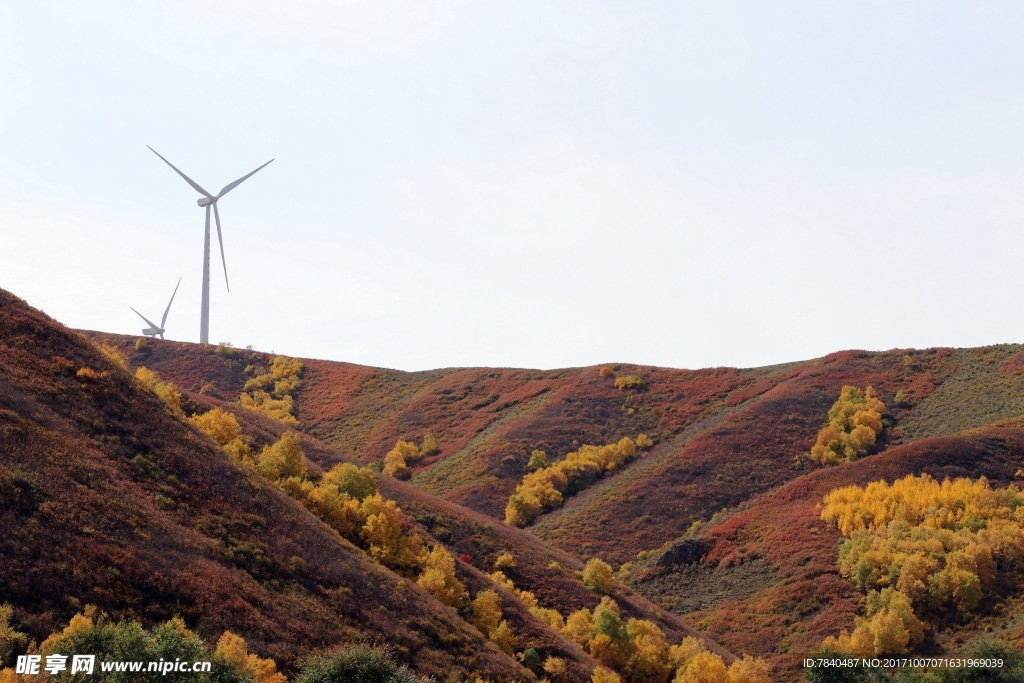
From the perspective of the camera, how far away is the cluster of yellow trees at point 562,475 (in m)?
85.0

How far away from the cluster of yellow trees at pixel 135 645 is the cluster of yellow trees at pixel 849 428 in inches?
2752

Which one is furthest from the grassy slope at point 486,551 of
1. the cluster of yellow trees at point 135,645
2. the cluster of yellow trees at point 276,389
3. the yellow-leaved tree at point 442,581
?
the cluster of yellow trees at point 276,389

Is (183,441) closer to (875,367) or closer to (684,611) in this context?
(684,611)

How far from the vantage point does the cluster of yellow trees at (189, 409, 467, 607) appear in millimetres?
43406

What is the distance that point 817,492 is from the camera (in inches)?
2995

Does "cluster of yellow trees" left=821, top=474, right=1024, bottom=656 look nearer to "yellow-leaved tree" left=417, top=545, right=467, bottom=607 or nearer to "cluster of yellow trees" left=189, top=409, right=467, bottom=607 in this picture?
"yellow-leaved tree" left=417, top=545, right=467, bottom=607

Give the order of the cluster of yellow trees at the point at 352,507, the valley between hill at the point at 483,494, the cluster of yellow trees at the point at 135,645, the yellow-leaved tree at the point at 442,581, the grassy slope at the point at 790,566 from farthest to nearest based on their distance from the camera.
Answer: the grassy slope at the point at 790,566 → the cluster of yellow trees at the point at 352,507 → the yellow-leaved tree at the point at 442,581 → the valley between hill at the point at 483,494 → the cluster of yellow trees at the point at 135,645

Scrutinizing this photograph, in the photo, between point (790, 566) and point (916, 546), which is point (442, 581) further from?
point (916, 546)

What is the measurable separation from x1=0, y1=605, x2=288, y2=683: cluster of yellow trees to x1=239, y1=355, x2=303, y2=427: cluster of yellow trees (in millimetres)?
88586

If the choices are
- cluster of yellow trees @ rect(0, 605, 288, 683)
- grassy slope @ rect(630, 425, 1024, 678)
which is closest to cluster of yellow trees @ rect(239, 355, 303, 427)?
grassy slope @ rect(630, 425, 1024, 678)

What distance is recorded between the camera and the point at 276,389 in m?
128

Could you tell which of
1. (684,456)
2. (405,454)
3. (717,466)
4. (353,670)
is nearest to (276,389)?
(405,454)

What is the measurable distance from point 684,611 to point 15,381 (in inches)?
1741

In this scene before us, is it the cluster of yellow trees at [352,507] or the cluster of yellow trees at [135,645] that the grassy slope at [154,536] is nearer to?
the cluster of yellow trees at [135,645]
